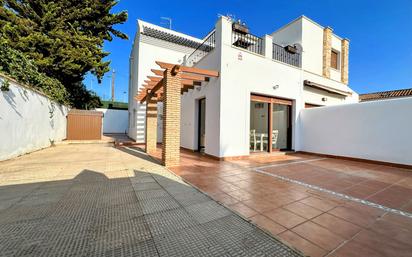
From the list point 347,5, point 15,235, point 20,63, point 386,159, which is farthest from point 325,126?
point 20,63

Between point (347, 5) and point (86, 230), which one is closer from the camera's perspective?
point (86, 230)

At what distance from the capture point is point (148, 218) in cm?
228

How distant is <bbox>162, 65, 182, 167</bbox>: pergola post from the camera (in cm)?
516

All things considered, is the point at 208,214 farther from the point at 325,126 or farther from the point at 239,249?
the point at 325,126

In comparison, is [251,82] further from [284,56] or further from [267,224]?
[267,224]

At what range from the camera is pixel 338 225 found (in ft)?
7.20

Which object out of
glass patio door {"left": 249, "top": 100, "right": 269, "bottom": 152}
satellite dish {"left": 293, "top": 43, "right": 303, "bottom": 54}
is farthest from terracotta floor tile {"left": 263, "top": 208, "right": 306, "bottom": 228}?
satellite dish {"left": 293, "top": 43, "right": 303, "bottom": 54}

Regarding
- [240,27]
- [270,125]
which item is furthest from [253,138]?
[240,27]

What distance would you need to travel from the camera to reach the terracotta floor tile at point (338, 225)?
6.63 ft

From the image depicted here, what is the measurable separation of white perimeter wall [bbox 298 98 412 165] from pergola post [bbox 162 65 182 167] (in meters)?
6.60

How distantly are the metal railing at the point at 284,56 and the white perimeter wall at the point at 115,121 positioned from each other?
1895cm

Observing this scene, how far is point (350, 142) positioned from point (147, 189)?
7.88 meters

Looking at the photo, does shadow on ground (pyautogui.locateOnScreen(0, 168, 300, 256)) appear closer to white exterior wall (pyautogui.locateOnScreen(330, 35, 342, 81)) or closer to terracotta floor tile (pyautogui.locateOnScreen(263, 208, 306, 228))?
terracotta floor tile (pyautogui.locateOnScreen(263, 208, 306, 228))

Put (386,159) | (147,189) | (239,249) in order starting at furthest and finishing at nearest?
(386,159) → (147,189) → (239,249)
